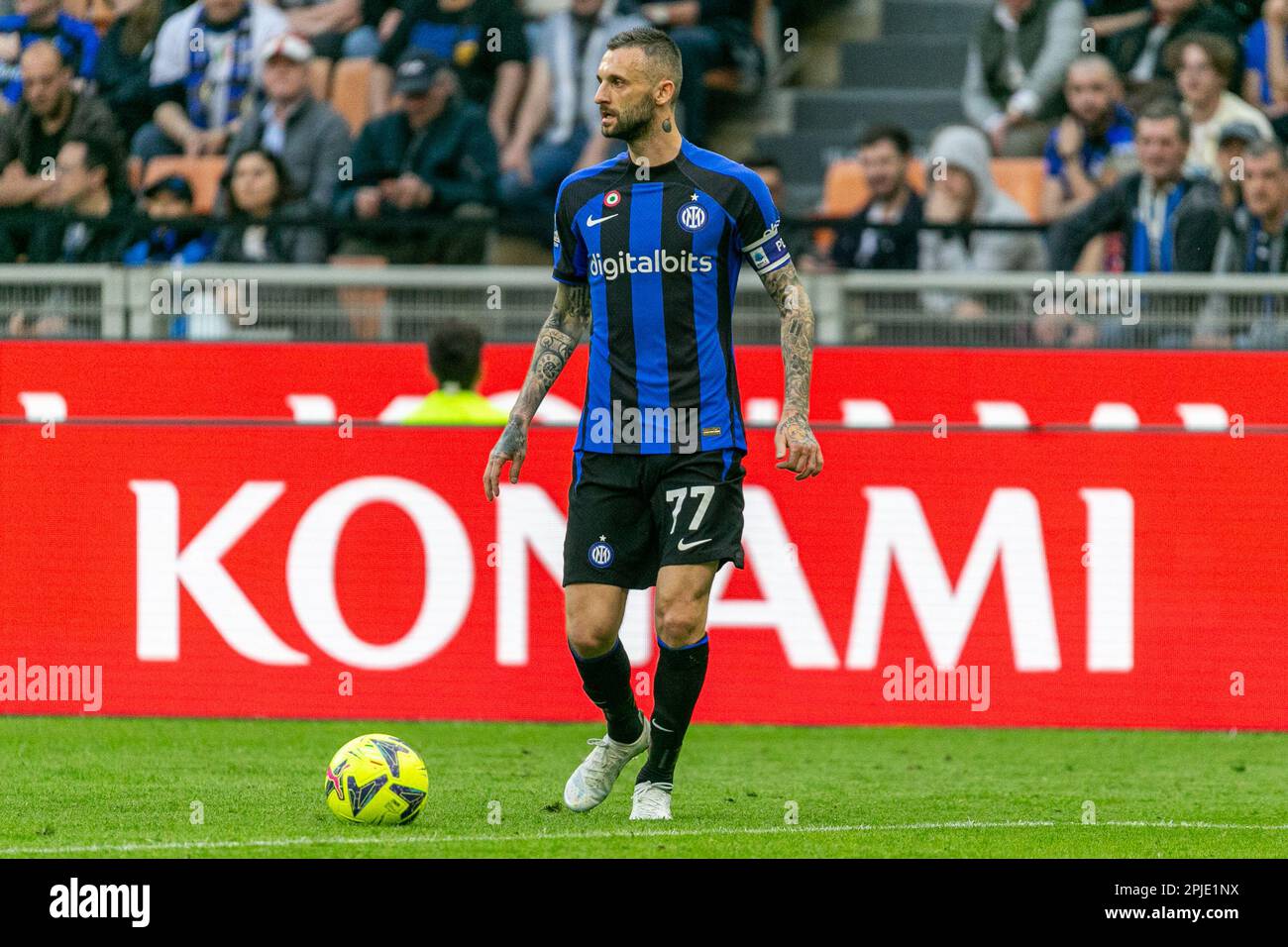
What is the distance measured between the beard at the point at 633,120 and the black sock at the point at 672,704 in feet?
5.00

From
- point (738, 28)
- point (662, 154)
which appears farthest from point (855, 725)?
point (738, 28)

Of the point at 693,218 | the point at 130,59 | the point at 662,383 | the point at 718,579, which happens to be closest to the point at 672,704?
the point at 662,383

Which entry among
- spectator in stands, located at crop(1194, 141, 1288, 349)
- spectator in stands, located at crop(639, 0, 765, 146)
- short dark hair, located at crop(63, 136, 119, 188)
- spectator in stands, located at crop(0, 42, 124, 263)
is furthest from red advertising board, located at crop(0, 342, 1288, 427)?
spectator in stands, located at crop(0, 42, 124, 263)

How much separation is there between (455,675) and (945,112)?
21.9 feet

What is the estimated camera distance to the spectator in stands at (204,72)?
14031mm

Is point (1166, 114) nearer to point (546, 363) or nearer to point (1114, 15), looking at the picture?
point (1114, 15)

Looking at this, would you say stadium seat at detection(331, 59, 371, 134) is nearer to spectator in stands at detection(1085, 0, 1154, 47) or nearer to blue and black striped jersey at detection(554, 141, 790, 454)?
spectator in stands at detection(1085, 0, 1154, 47)

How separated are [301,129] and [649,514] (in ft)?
24.6

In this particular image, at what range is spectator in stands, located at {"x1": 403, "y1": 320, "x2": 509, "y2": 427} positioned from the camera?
9375 millimetres

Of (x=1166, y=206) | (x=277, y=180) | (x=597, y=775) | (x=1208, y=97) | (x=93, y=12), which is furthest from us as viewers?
(x=93, y=12)

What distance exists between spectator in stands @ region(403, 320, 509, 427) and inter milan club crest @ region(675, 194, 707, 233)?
2.99 m

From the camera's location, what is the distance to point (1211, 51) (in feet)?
41.3

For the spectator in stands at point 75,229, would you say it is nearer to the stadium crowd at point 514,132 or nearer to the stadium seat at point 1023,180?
the stadium crowd at point 514,132

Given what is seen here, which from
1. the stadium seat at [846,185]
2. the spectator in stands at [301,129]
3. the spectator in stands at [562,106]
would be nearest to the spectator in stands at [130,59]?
the spectator in stands at [301,129]
